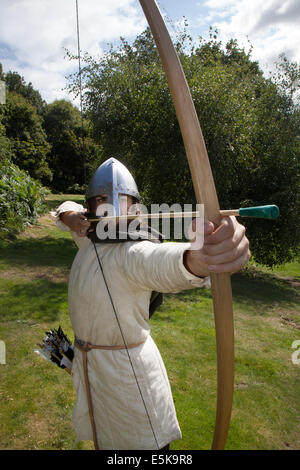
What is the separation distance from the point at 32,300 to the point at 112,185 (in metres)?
4.43

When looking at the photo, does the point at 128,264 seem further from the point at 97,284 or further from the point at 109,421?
the point at 109,421

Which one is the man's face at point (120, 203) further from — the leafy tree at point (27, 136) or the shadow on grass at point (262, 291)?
the leafy tree at point (27, 136)

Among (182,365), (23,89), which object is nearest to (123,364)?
(182,365)

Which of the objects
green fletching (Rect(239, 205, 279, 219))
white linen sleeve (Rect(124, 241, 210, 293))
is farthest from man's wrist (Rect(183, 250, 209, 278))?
green fletching (Rect(239, 205, 279, 219))

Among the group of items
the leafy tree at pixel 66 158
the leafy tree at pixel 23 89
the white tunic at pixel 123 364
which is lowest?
the white tunic at pixel 123 364

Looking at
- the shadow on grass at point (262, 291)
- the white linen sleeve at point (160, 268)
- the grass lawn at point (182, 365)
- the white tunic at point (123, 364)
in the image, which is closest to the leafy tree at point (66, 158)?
the shadow on grass at point (262, 291)

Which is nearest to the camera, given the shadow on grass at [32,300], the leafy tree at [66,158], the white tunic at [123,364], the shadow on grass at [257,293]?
the white tunic at [123,364]

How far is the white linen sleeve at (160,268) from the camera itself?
1.11m

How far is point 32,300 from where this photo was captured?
5566mm

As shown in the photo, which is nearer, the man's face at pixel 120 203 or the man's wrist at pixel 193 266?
the man's wrist at pixel 193 266

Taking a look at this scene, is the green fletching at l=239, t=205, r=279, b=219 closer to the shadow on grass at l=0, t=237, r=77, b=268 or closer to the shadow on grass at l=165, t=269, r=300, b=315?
the shadow on grass at l=165, t=269, r=300, b=315

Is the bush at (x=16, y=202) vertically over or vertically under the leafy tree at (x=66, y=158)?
under

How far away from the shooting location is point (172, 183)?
866 cm

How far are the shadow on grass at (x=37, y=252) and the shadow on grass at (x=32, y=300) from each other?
45.6 inches
